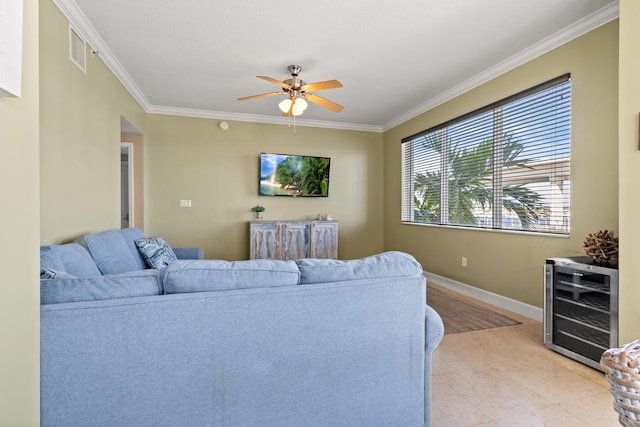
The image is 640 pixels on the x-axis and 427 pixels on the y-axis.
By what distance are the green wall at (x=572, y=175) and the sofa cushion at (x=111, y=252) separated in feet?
12.0

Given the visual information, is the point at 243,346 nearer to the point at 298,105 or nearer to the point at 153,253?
the point at 153,253

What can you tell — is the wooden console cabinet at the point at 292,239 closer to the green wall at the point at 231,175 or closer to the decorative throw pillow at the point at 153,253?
the green wall at the point at 231,175

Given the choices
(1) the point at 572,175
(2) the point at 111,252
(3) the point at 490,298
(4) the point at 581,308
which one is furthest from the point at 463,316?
(2) the point at 111,252

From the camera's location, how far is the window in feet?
9.70

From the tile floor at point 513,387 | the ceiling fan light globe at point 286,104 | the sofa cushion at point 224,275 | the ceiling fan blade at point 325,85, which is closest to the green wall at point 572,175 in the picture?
the tile floor at point 513,387

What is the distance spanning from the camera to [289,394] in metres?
1.35

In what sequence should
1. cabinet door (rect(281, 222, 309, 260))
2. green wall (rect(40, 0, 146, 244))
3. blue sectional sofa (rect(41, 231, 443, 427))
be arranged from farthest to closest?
cabinet door (rect(281, 222, 309, 260)) < green wall (rect(40, 0, 146, 244)) < blue sectional sofa (rect(41, 231, 443, 427))

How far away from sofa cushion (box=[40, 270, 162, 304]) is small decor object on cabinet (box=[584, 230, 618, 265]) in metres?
2.81

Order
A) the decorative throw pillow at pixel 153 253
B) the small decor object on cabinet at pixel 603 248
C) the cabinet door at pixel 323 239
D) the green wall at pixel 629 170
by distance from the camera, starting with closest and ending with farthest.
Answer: the green wall at pixel 629 170 → the small decor object on cabinet at pixel 603 248 → the decorative throw pillow at pixel 153 253 → the cabinet door at pixel 323 239

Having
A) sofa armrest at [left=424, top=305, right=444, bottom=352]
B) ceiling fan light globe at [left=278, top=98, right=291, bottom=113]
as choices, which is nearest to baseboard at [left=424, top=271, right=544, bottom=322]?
sofa armrest at [left=424, top=305, right=444, bottom=352]

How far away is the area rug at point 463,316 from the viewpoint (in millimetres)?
2996

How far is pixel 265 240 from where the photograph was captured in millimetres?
5008

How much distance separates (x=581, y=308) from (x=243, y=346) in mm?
2417

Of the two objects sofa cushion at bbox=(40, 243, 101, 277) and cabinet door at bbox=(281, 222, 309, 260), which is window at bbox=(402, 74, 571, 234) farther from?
sofa cushion at bbox=(40, 243, 101, 277)
